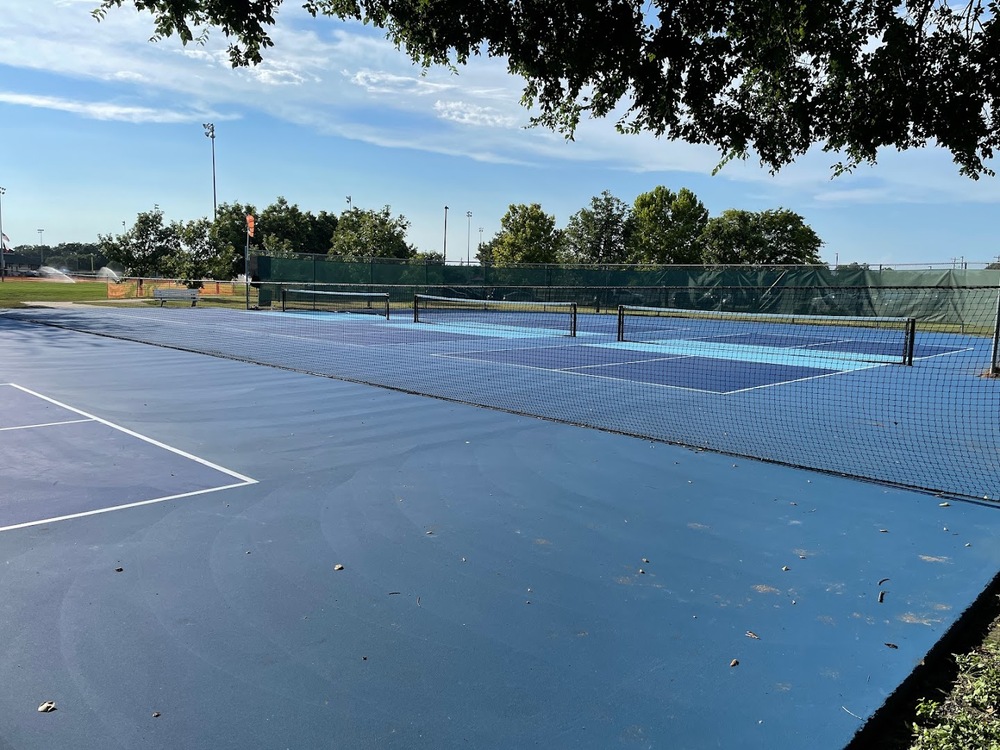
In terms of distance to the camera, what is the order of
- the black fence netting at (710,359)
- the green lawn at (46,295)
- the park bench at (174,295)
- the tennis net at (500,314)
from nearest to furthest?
1. the black fence netting at (710,359)
2. the tennis net at (500,314)
3. the park bench at (174,295)
4. the green lawn at (46,295)

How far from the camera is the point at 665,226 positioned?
5669 centimetres

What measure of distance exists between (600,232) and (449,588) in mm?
57066

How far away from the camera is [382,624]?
136 inches

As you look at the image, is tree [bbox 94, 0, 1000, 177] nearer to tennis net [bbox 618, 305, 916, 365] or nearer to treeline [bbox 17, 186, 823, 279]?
tennis net [bbox 618, 305, 916, 365]

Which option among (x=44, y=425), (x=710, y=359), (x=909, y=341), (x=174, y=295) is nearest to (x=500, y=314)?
(x=174, y=295)

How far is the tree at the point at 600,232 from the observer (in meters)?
58.2

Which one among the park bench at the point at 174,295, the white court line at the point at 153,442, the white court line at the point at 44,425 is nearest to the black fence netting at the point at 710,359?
the park bench at the point at 174,295

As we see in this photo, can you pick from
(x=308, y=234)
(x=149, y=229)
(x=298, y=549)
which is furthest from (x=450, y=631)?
(x=308, y=234)

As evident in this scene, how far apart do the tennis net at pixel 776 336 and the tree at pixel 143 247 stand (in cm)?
2673

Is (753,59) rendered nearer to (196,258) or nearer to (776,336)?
(776,336)

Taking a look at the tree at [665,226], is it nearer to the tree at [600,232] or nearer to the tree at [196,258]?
the tree at [600,232]

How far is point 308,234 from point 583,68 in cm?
5939

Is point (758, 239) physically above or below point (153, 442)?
above

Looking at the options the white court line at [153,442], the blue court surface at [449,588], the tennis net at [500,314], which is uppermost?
the tennis net at [500,314]
